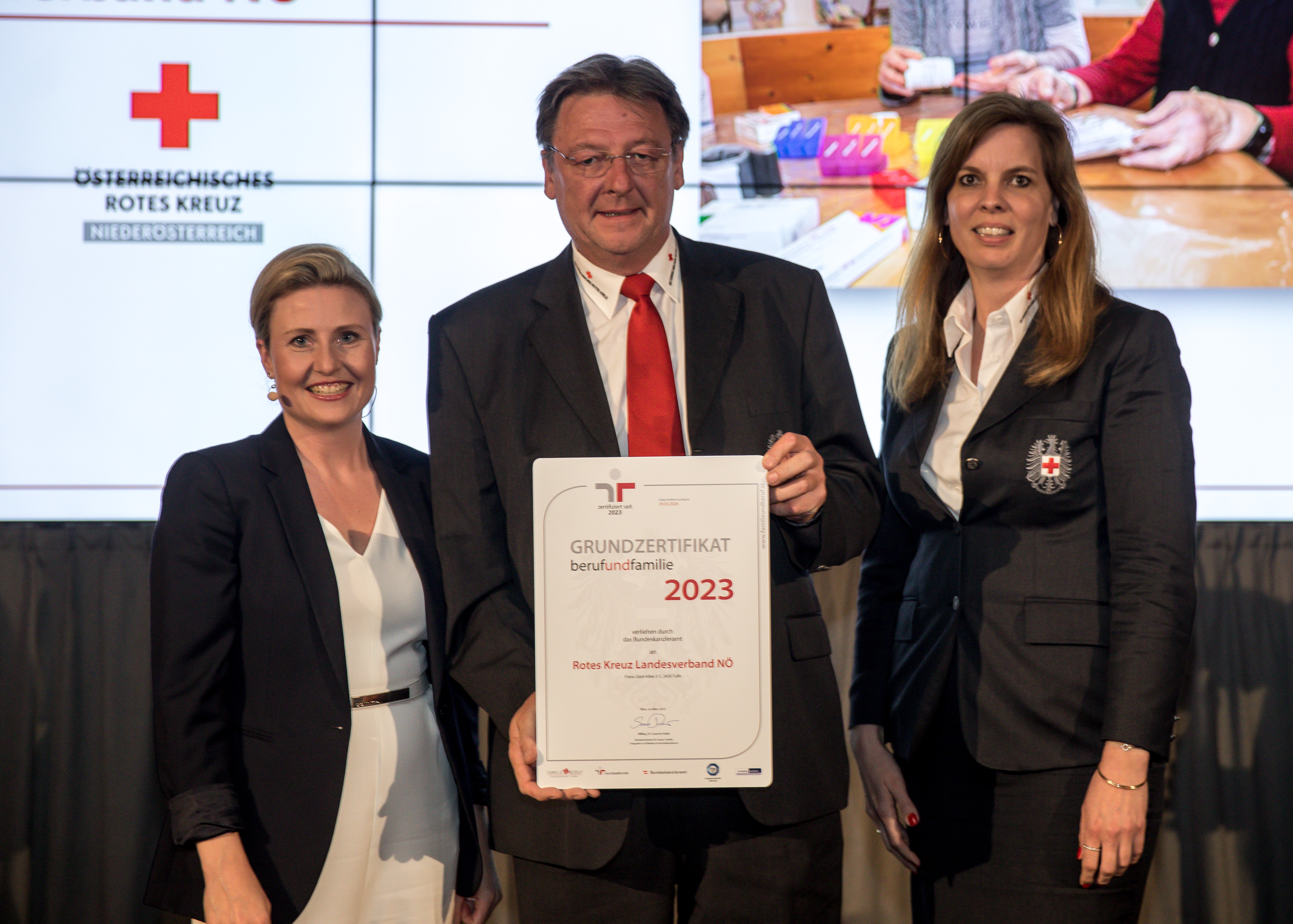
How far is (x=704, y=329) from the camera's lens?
162cm

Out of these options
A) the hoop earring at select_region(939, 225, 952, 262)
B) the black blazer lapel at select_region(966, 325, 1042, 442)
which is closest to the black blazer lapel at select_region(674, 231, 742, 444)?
the black blazer lapel at select_region(966, 325, 1042, 442)

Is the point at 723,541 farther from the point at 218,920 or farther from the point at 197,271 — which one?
the point at 197,271

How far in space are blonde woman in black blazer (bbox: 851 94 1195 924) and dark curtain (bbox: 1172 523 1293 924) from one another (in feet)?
6.41

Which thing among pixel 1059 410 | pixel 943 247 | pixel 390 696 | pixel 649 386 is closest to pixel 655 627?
pixel 649 386

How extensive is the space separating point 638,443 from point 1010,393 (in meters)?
0.70


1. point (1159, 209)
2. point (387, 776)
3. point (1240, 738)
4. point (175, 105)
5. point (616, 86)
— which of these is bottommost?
point (1240, 738)

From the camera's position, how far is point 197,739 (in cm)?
161

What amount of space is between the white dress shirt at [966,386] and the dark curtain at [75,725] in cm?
260

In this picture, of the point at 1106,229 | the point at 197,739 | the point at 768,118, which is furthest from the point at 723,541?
the point at 1106,229

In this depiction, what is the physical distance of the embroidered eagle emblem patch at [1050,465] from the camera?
1.74 metres

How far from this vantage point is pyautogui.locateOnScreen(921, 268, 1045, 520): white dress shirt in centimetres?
187

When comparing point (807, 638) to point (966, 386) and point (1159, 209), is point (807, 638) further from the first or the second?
point (1159, 209)

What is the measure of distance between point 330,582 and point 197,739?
31cm

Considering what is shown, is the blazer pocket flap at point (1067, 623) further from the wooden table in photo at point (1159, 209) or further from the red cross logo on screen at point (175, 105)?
the red cross logo on screen at point (175, 105)
